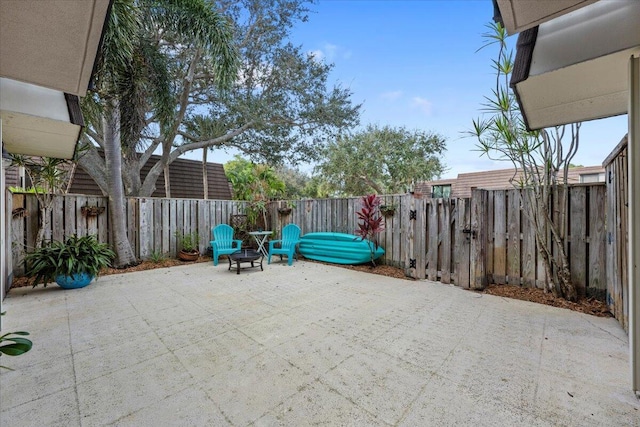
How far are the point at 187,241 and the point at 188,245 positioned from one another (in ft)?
0.36

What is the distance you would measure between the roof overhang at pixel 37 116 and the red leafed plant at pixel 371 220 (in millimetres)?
4526

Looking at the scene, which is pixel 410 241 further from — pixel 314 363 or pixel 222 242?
pixel 222 242

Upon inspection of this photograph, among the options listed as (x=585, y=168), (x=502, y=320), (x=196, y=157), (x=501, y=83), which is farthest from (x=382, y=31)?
(x=585, y=168)

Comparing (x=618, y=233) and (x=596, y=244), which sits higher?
(x=618, y=233)

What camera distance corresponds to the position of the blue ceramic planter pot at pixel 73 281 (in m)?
4.12

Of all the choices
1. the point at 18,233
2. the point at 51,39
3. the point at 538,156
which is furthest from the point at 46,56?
the point at 538,156

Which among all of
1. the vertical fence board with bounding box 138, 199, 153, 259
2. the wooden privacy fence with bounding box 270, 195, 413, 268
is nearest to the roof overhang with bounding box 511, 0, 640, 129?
the wooden privacy fence with bounding box 270, 195, 413, 268

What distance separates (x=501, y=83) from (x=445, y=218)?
2092 millimetres

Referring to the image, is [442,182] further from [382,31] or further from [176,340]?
[176,340]

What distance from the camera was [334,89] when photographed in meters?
9.14

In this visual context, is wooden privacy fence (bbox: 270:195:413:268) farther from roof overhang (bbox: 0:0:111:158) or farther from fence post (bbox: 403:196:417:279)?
roof overhang (bbox: 0:0:111:158)

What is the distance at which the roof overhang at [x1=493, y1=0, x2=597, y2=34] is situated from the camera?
4.51 ft

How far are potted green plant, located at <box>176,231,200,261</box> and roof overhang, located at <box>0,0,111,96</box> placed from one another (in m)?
5.11

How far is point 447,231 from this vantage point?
4.40 m
